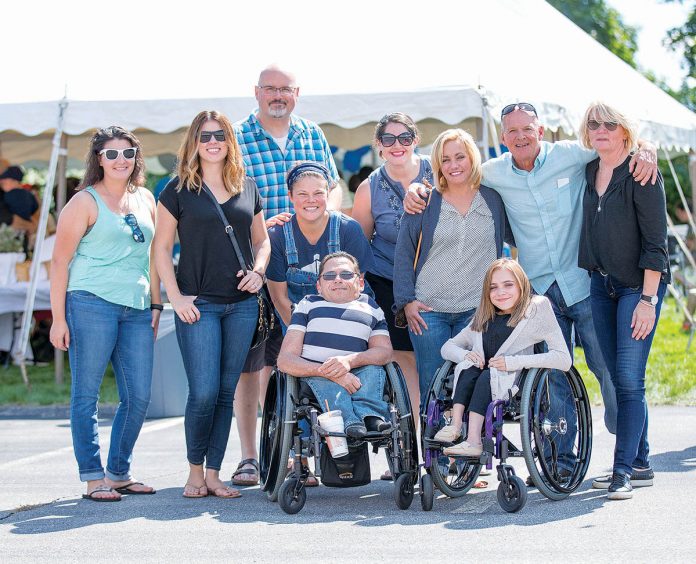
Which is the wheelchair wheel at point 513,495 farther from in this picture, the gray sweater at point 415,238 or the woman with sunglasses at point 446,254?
the gray sweater at point 415,238

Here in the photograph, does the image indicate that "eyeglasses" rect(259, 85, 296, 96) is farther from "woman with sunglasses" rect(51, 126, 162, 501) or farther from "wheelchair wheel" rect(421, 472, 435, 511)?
"wheelchair wheel" rect(421, 472, 435, 511)

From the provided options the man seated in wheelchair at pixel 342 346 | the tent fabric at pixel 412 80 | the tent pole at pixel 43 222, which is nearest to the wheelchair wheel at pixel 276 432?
the man seated in wheelchair at pixel 342 346

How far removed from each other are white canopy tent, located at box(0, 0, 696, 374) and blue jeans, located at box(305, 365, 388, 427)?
4.25m

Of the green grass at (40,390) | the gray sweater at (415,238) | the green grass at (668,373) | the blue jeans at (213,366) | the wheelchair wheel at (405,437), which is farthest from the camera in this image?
the green grass at (40,390)

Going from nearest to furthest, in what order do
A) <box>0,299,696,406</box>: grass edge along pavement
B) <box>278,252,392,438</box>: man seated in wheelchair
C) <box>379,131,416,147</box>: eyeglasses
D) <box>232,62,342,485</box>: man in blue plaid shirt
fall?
<box>278,252,392,438</box>: man seated in wheelchair, <box>379,131,416,147</box>: eyeglasses, <box>232,62,342,485</box>: man in blue plaid shirt, <box>0,299,696,406</box>: grass edge along pavement

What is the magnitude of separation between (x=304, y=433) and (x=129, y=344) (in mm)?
1043

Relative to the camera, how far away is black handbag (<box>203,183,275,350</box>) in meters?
5.91

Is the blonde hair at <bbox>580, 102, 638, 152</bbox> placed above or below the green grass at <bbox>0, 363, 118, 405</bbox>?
above

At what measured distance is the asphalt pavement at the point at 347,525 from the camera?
4586 millimetres

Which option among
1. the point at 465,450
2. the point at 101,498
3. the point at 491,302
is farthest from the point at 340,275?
the point at 101,498

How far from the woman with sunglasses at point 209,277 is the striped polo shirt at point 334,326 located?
10.9 inches

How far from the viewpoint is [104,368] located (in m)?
6.05

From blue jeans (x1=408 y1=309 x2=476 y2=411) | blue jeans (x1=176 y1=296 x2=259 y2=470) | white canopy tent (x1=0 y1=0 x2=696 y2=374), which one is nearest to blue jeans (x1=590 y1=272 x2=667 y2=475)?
blue jeans (x1=408 y1=309 x2=476 y2=411)

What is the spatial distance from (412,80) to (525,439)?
5.21m
